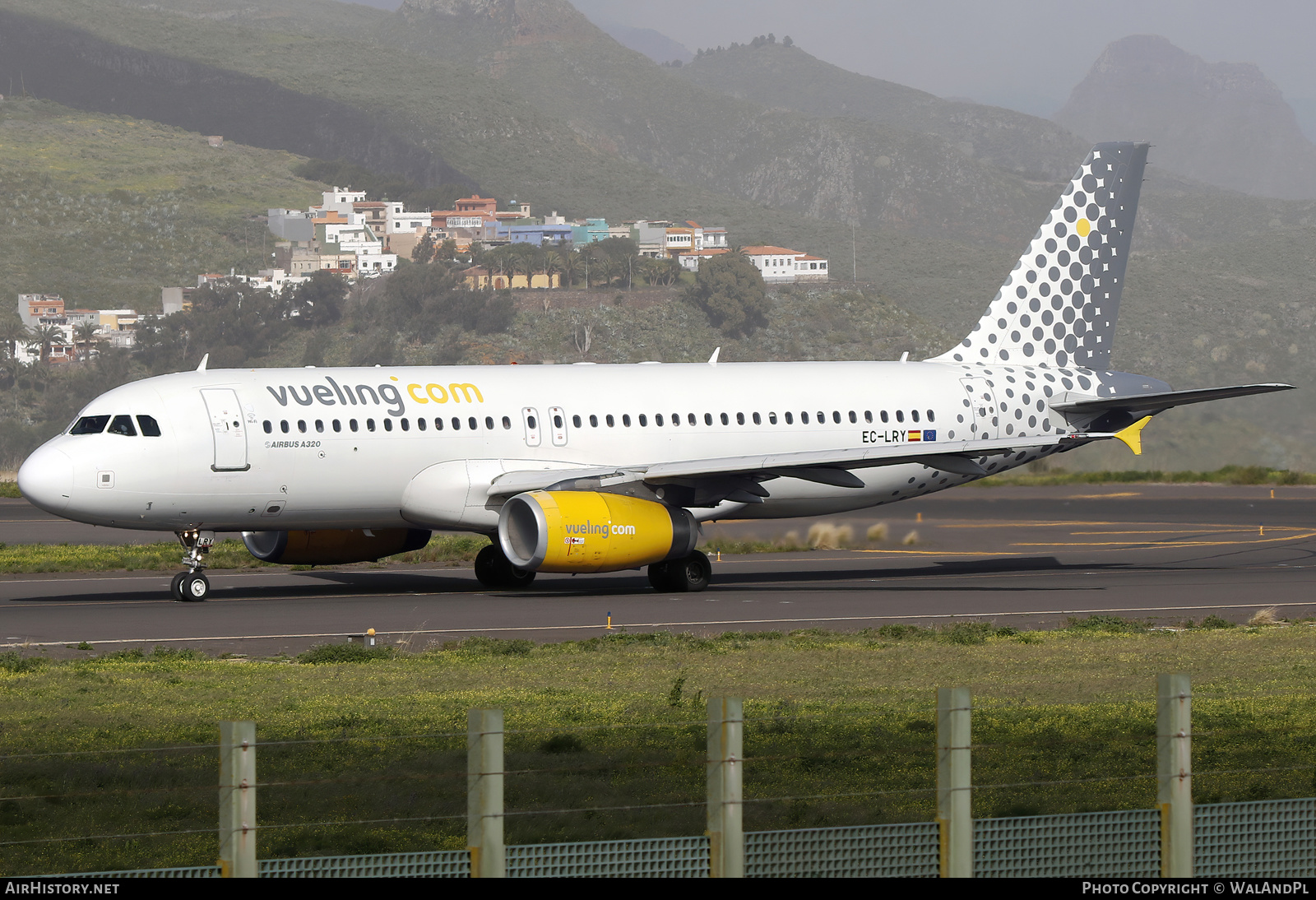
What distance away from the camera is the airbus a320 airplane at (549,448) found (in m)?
29.4

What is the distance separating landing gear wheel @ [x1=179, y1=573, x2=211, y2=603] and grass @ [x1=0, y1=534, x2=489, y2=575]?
24.0 ft

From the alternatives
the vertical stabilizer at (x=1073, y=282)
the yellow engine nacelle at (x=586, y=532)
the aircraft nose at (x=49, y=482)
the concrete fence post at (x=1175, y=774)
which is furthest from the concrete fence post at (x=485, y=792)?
the vertical stabilizer at (x=1073, y=282)

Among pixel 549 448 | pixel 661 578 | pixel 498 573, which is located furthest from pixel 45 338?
pixel 661 578

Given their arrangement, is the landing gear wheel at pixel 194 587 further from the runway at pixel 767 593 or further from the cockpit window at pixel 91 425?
the cockpit window at pixel 91 425

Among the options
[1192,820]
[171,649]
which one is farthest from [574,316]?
[1192,820]

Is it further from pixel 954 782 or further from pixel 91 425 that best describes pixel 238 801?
pixel 91 425

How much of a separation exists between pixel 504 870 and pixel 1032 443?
79.7ft

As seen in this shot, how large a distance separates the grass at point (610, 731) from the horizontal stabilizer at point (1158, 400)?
31.8 feet

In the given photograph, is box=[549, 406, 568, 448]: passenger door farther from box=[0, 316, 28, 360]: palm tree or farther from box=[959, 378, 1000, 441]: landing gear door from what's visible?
box=[0, 316, 28, 360]: palm tree

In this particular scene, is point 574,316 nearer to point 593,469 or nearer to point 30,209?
point 30,209

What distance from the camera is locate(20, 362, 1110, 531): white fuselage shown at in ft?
96.2

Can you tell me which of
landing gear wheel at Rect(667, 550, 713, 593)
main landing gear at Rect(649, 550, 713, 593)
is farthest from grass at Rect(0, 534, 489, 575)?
landing gear wheel at Rect(667, 550, 713, 593)

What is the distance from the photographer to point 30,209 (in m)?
197

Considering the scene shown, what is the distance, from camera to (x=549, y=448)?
1288 inches
